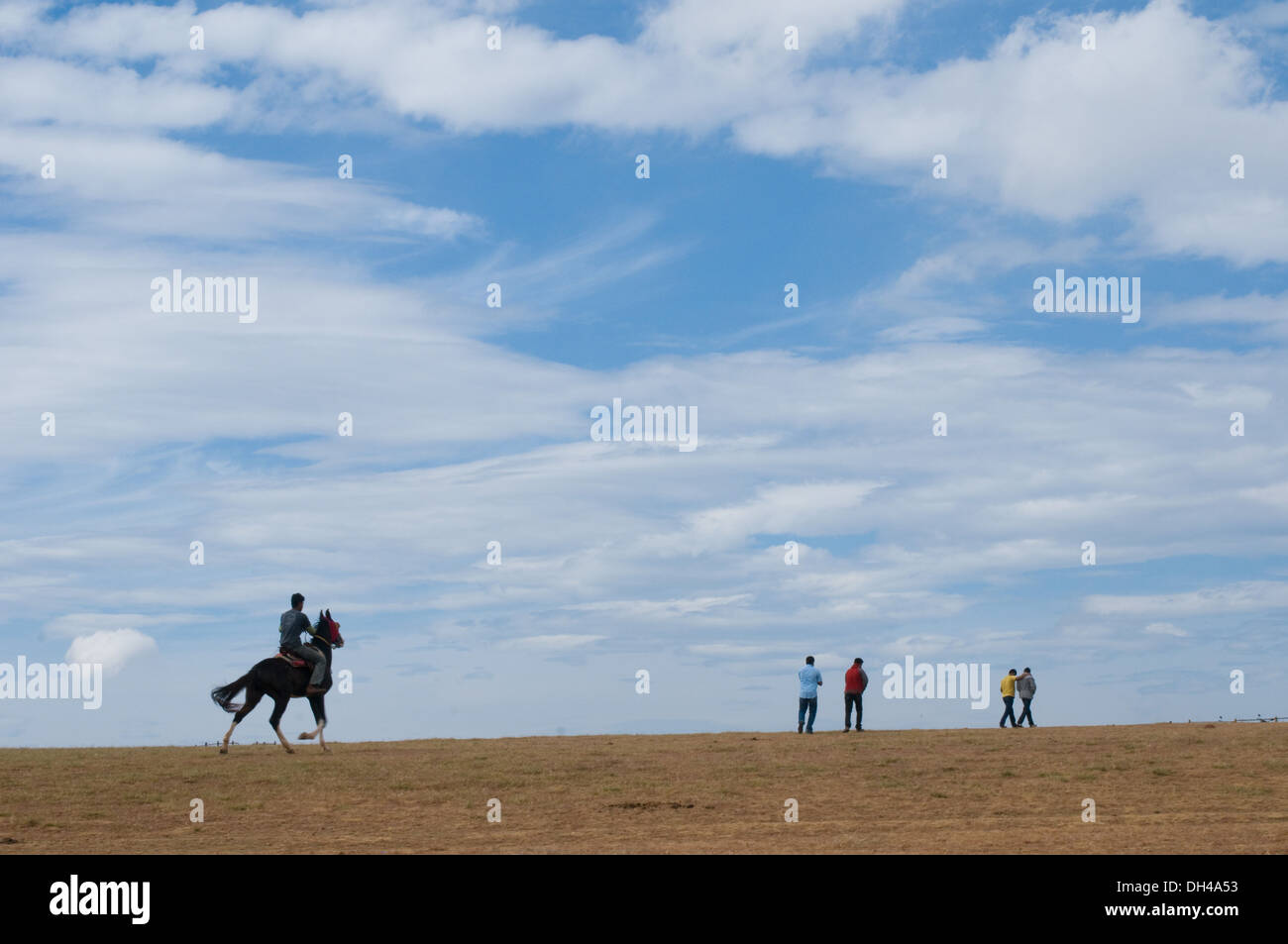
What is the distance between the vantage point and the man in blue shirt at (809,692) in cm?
3375

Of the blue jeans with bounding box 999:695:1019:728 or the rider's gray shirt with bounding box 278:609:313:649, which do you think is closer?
Result: the rider's gray shirt with bounding box 278:609:313:649

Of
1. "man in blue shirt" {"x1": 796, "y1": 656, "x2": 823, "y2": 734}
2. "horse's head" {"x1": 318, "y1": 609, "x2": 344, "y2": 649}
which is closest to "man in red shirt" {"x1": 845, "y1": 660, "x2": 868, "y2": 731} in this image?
"man in blue shirt" {"x1": 796, "y1": 656, "x2": 823, "y2": 734}

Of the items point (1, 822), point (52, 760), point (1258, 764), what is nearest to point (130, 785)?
point (1, 822)

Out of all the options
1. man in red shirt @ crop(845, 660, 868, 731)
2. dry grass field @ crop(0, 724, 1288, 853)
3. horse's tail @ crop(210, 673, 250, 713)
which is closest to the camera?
dry grass field @ crop(0, 724, 1288, 853)

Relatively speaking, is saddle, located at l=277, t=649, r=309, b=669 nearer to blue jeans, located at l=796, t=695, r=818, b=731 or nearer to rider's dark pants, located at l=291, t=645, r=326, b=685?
rider's dark pants, located at l=291, t=645, r=326, b=685

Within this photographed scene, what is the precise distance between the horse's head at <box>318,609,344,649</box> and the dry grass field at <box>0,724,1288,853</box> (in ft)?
8.00

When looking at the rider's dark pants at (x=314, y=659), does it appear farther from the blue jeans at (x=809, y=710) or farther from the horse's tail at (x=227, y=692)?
the blue jeans at (x=809, y=710)

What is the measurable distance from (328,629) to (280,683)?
168 centimetres

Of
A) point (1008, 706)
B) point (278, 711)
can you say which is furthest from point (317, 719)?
point (1008, 706)

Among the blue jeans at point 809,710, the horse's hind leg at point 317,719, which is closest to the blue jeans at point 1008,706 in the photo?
the blue jeans at point 809,710

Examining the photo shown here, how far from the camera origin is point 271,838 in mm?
20375

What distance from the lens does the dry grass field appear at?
19.7 m

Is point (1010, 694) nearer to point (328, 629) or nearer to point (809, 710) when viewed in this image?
point (809, 710)
